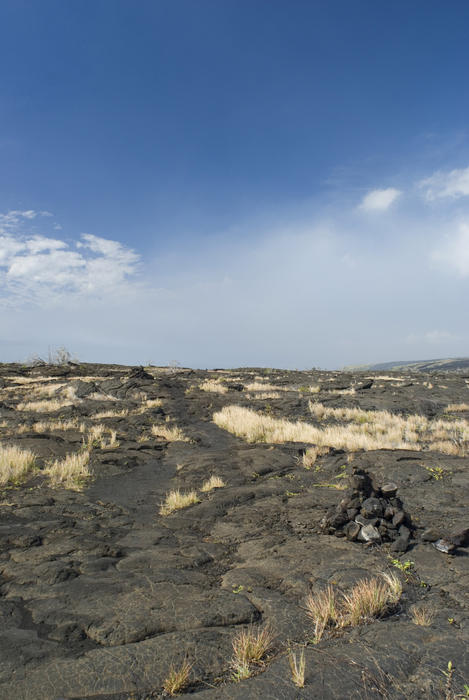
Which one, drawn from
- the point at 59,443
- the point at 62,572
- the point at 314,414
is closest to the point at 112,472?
the point at 59,443

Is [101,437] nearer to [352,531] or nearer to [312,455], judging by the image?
[312,455]

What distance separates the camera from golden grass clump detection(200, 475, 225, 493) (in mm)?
11281

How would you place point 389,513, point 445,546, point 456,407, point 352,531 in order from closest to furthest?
point 445,546 < point 352,531 < point 389,513 < point 456,407

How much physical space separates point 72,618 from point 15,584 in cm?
152

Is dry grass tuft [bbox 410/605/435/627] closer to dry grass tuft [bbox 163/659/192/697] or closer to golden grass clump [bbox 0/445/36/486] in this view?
dry grass tuft [bbox 163/659/192/697]

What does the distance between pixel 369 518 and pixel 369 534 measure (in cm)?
44

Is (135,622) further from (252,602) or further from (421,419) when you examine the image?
(421,419)

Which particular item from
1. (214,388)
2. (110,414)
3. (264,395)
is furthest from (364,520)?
(214,388)

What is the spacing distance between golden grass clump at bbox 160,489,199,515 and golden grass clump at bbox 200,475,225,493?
812 mm

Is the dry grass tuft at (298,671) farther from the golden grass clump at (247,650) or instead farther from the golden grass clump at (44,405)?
the golden grass clump at (44,405)

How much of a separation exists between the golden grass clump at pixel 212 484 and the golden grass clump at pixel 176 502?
0.81 metres

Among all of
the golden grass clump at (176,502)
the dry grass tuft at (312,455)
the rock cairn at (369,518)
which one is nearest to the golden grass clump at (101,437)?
the golden grass clump at (176,502)

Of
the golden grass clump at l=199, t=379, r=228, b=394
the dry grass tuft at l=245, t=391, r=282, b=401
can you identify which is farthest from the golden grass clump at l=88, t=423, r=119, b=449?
the golden grass clump at l=199, t=379, r=228, b=394

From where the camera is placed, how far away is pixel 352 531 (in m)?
7.43
